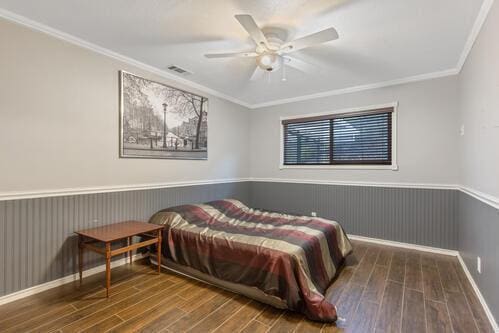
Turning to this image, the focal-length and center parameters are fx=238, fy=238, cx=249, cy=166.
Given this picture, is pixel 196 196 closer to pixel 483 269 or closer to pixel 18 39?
pixel 18 39

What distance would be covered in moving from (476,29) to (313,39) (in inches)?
62.5

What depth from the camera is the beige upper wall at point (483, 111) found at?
1.77 metres

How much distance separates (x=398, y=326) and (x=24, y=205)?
337cm

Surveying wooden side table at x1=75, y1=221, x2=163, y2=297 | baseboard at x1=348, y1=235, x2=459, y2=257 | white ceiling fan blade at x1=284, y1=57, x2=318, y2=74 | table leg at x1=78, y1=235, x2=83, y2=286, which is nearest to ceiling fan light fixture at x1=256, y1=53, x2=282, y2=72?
white ceiling fan blade at x1=284, y1=57, x2=318, y2=74

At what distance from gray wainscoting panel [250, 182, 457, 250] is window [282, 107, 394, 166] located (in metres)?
0.49

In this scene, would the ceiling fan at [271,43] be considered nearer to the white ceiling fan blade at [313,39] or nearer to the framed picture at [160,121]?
the white ceiling fan blade at [313,39]

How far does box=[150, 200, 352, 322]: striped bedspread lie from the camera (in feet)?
6.48

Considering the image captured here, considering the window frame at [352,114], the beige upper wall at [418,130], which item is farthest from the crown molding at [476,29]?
the window frame at [352,114]

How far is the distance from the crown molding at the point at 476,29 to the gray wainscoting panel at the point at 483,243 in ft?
5.24

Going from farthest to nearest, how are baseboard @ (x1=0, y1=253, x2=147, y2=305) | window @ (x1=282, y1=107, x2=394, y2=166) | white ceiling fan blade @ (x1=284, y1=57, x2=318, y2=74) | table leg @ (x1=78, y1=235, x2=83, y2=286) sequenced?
window @ (x1=282, y1=107, x2=394, y2=166) → white ceiling fan blade @ (x1=284, y1=57, x2=318, y2=74) → table leg @ (x1=78, y1=235, x2=83, y2=286) → baseboard @ (x1=0, y1=253, x2=147, y2=305)

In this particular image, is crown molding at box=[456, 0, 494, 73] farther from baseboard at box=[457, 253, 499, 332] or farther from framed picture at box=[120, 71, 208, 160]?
framed picture at box=[120, 71, 208, 160]

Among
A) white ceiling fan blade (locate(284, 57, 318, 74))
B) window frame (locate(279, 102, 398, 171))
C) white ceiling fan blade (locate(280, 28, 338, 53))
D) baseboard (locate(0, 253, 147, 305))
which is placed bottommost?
baseboard (locate(0, 253, 147, 305))

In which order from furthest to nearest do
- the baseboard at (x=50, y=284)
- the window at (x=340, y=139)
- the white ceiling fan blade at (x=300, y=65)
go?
the window at (x=340, y=139), the white ceiling fan blade at (x=300, y=65), the baseboard at (x=50, y=284)

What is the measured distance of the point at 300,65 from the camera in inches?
124
